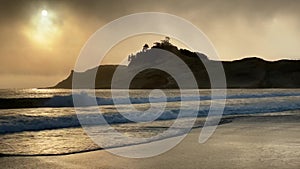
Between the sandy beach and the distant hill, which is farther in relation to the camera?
the distant hill

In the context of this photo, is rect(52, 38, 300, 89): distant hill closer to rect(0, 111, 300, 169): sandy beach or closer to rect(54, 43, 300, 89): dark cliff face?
rect(54, 43, 300, 89): dark cliff face

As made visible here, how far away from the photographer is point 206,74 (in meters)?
116

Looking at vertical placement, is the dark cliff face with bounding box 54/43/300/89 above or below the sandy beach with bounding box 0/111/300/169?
above

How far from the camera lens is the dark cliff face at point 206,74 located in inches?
4021

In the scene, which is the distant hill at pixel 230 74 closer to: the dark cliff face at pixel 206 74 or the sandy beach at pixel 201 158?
the dark cliff face at pixel 206 74

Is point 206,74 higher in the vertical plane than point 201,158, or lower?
higher

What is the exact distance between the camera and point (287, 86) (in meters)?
103

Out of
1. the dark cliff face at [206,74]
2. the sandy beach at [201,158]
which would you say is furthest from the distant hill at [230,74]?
the sandy beach at [201,158]

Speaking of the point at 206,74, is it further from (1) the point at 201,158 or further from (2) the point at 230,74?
(1) the point at 201,158

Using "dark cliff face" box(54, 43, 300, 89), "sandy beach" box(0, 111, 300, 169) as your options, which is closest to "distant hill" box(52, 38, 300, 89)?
"dark cliff face" box(54, 43, 300, 89)

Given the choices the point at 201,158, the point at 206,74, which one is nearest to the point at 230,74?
the point at 206,74

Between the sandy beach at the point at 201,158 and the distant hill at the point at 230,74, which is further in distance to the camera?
the distant hill at the point at 230,74

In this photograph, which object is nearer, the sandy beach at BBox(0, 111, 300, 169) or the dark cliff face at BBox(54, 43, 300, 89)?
the sandy beach at BBox(0, 111, 300, 169)

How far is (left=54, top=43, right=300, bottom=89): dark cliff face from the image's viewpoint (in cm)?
10212
